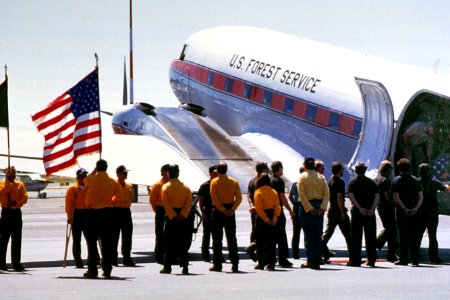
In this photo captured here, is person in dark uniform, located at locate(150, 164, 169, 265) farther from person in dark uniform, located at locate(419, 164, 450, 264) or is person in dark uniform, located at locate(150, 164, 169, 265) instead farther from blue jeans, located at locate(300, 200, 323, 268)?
person in dark uniform, located at locate(419, 164, 450, 264)

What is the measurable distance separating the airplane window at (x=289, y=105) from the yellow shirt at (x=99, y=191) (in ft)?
44.9

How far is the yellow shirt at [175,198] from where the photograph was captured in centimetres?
1805

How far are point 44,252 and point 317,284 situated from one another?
22.5ft

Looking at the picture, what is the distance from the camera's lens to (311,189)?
19.1 metres

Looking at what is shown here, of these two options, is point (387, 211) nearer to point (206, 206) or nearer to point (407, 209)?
point (407, 209)

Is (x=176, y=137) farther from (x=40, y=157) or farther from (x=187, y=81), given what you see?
(x=187, y=81)

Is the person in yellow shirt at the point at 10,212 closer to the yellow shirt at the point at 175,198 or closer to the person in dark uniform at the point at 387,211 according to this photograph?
the yellow shirt at the point at 175,198

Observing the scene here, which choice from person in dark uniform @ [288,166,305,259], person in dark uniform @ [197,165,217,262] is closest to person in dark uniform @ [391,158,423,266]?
person in dark uniform @ [288,166,305,259]

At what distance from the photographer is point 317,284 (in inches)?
620

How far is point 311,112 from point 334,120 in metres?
1.39

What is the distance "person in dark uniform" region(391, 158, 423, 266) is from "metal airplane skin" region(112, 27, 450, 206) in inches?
104

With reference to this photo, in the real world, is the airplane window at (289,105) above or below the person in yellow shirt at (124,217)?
above

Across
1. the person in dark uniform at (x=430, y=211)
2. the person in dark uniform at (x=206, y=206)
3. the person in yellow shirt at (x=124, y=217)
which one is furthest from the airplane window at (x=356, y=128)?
the person in yellow shirt at (x=124, y=217)

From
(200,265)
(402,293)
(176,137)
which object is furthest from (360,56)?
(402,293)
